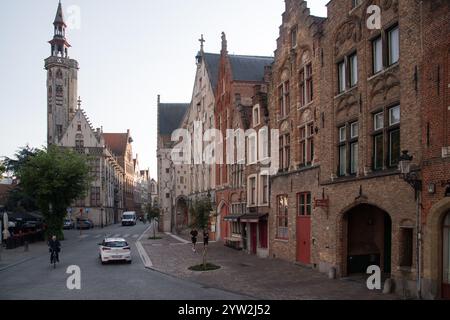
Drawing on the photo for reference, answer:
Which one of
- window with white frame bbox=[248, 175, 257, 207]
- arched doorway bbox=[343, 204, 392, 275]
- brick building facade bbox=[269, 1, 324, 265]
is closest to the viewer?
arched doorway bbox=[343, 204, 392, 275]

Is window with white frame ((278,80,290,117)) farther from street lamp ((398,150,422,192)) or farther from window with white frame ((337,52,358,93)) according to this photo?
street lamp ((398,150,422,192))

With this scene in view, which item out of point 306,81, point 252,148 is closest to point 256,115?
point 252,148

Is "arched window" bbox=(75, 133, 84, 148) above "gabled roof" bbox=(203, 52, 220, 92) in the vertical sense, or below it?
below

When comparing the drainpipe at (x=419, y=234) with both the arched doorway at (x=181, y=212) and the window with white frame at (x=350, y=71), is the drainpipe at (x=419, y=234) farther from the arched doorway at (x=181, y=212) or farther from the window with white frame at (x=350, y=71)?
the arched doorway at (x=181, y=212)

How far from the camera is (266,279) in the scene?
63.6 feet

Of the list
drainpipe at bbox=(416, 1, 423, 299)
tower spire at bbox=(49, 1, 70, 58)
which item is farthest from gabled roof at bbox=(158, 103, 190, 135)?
drainpipe at bbox=(416, 1, 423, 299)

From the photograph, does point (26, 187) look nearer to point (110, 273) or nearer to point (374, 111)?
point (110, 273)

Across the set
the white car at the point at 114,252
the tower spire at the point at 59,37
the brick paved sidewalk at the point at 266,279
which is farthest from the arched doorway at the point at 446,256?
the tower spire at the point at 59,37

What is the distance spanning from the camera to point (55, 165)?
139ft

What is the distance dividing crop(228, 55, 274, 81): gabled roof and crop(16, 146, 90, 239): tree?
16.4 meters

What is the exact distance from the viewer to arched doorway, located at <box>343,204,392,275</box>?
19531mm

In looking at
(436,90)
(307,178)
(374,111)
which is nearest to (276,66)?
(307,178)

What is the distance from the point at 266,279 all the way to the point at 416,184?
24.6 ft

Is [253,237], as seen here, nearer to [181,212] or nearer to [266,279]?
[266,279]
